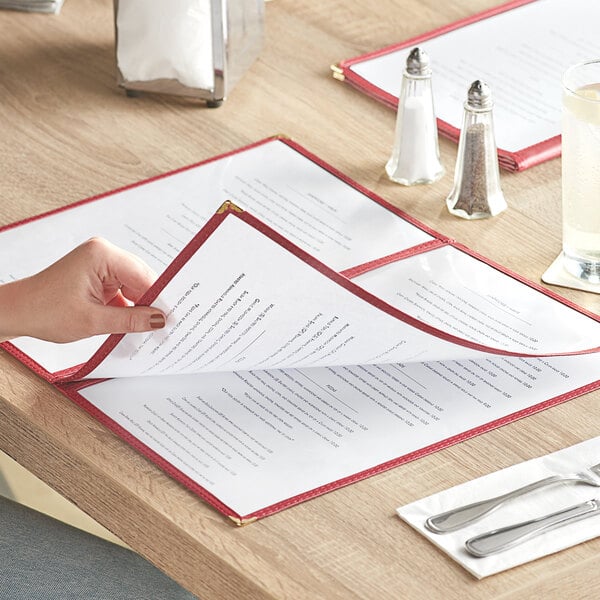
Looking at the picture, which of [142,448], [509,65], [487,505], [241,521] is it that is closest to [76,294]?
[142,448]

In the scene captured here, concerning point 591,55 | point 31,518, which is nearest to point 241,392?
point 31,518

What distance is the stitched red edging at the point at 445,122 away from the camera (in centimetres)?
133

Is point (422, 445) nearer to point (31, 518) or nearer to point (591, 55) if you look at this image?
point (31, 518)

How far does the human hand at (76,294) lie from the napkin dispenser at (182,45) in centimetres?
44

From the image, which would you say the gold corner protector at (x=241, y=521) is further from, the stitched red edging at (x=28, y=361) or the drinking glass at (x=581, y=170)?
the drinking glass at (x=581, y=170)

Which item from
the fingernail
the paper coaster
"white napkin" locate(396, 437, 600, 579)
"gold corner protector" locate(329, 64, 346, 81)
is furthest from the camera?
"gold corner protector" locate(329, 64, 346, 81)

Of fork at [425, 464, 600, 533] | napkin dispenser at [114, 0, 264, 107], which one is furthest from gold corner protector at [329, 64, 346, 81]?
A: fork at [425, 464, 600, 533]

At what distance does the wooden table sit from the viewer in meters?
0.86

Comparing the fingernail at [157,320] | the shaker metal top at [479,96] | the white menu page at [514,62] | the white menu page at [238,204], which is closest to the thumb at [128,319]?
the fingernail at [157,320]

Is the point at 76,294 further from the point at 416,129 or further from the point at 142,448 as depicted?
the point at 416,129

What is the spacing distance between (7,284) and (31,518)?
30 centimetres

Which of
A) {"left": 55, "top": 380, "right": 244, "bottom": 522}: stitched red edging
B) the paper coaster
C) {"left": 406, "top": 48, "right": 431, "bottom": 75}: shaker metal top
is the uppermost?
{"left": 406, "top": 48, "right": 431, "bottom": 75}: shaker metal top

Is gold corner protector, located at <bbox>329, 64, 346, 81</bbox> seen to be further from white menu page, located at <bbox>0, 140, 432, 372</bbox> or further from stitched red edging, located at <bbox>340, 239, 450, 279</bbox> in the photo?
stitched red edging, located at <bbox>340, 239, 450, 279</bbox>

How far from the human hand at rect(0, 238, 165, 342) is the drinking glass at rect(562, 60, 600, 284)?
359 millimetres
